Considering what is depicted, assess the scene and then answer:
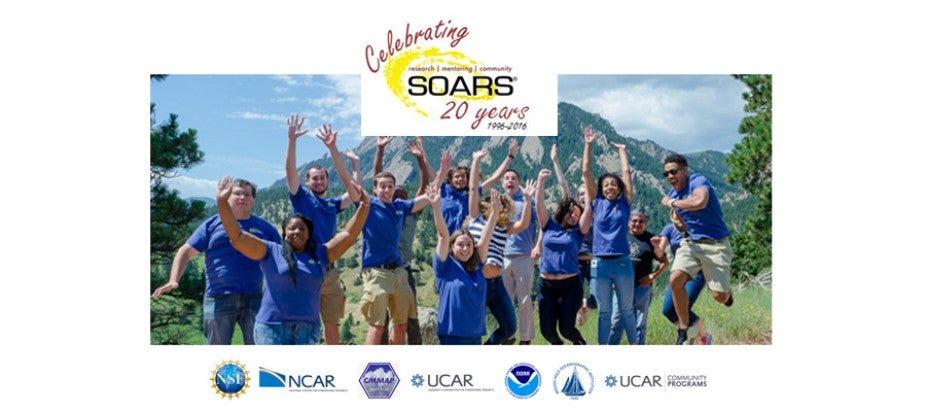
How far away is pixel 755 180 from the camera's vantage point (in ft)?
38.2

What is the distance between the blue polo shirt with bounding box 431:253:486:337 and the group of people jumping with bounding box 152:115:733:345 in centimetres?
1

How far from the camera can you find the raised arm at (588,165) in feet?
35.5

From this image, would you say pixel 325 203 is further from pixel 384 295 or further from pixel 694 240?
pixel 694 240

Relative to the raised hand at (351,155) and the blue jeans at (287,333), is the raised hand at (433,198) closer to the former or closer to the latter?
the raised hand at (351,155)

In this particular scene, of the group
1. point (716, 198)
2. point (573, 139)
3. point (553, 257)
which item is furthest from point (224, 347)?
point (716, 198)

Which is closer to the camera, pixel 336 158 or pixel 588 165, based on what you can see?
pixel 336 158

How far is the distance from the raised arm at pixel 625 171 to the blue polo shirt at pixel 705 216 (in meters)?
0.51

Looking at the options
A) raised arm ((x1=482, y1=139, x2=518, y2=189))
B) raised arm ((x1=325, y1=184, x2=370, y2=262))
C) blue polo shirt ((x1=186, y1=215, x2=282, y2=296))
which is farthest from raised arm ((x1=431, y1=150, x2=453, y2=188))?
blue polo shirt ((x1=186, y1=215, x2=282, y2=296))

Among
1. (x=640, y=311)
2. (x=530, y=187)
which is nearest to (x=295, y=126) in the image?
(x=530, y=187)

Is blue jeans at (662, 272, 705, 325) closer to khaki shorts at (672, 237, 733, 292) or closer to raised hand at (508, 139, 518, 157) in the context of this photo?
khaki shorts at (672, 237, 733, 292)

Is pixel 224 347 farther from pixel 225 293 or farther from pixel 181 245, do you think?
pixel 181 245

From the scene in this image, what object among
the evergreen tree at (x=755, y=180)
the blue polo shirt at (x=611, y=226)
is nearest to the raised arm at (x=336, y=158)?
the blue polo shirt at (x=611, y=226)

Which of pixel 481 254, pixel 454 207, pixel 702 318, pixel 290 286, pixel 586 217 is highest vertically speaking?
pixel 454 207

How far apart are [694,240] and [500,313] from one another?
242cm
